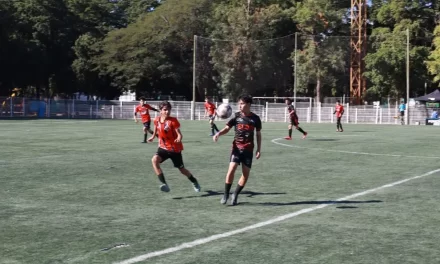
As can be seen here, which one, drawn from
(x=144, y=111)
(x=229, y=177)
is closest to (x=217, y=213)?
(x=229, y=177)

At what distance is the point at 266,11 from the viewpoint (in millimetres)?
66500

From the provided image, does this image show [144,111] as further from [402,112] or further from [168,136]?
[402,112]

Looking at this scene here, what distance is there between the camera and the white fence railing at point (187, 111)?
54375 millimetres

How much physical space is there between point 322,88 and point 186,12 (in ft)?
55.9

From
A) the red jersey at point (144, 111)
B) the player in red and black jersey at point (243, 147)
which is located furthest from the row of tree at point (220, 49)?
the player in red and black jersey at point (243, 147)

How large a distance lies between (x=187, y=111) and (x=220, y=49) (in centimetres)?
778

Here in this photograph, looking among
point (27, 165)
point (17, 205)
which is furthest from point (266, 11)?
point (17, 205)

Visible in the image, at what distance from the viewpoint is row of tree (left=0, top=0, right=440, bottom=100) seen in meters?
61.9

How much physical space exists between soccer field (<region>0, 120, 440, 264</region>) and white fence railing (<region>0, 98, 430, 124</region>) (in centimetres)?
3790

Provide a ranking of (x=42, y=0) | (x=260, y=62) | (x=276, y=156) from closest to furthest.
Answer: (x=276, y=156) → (x=260, y=62) → (x=42, y=0)

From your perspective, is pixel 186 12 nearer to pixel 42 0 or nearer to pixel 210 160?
pixel 42 0

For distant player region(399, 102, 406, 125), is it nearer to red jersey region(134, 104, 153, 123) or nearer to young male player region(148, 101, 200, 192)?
red jersey region(134, 104, 153, 123)

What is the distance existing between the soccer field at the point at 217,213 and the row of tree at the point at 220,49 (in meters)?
43.7

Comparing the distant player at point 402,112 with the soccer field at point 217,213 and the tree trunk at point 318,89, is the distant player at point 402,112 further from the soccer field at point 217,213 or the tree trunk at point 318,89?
the soccer field at point 217,213
